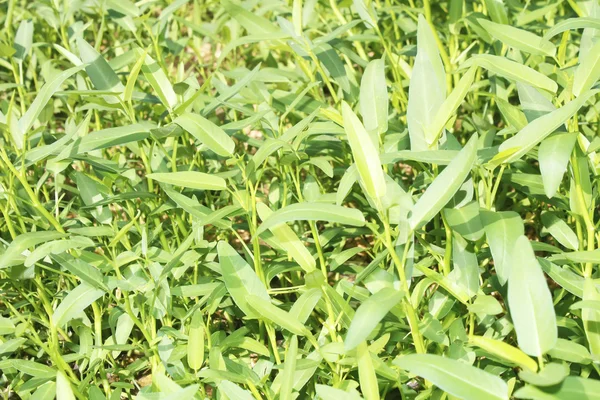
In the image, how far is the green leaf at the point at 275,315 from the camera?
1.12 meters

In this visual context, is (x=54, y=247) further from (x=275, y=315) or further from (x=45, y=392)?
(x=275, y=315)

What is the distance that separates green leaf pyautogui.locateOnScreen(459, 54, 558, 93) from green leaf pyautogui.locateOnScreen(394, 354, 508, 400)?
0.55m

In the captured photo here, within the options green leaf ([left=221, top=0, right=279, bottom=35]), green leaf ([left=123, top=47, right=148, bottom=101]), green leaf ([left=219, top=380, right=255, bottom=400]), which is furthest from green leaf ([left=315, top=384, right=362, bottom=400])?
green leaf ([left=221, top=0, right=279, bottom=35])

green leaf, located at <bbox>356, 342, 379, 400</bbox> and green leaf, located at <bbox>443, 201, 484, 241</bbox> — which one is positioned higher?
green leaf, located at <bbox>443, 201, 484, 241</bbox>

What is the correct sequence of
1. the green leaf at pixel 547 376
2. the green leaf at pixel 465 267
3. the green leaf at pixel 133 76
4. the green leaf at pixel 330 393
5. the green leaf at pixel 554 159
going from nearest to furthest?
the green leaf at pixel 547 376, the green leaf at pixel 330 393, the green leaf at pixel 554 159, the green leaf at pixel 465 267, the green leaf at pixel 133 76

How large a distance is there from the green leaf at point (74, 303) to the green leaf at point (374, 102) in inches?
22.6

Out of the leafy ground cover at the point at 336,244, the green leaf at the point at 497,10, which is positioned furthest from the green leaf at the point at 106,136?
the green leaf at the point at 497,10

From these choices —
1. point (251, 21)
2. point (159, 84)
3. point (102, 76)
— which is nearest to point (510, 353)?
point (159, 84)

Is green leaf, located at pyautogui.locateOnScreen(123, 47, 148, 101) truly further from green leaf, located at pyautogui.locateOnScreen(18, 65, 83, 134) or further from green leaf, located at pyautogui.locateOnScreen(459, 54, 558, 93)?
green leaf, located at pyautogui.locateOnScreen(459, 54, 558, 93)

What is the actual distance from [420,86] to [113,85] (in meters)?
0.63

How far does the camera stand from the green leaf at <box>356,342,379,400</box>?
1050 millimetres

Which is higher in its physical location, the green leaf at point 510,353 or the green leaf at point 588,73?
the green leaf at point 588,73

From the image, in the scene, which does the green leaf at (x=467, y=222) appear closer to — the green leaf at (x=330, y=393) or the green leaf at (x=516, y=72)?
the green leaf at (x=516, y=72)

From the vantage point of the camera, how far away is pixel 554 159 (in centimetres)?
111
